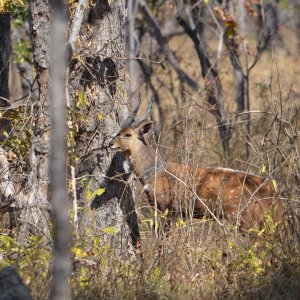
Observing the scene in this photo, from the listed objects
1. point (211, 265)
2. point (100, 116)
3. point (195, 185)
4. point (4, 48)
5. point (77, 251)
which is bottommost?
point (211, 265)

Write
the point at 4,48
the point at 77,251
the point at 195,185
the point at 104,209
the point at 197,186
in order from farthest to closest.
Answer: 1. the point at 4,48
2. the point at 197,186
3. the point at 195,185
4. the point at 104,209
5. the point at 77,251

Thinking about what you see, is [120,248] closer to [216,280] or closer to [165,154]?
[216,280]

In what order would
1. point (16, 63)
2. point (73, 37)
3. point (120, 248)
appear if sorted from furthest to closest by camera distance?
point (16, 63) < point (120, 248) < point (73, 37)

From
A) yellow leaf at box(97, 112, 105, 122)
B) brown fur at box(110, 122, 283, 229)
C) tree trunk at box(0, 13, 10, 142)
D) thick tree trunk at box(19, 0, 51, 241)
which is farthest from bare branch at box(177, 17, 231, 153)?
thick tree trunk at box(19, 0, 51, 241)

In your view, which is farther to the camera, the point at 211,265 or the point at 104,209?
the point at 104,209

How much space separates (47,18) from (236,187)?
115 inches

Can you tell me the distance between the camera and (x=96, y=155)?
704 centimetres

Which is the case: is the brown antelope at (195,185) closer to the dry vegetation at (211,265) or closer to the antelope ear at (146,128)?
the antelope ear at (146,128)

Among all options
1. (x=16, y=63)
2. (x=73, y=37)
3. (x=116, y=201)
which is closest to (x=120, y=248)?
(x=116, y=201)

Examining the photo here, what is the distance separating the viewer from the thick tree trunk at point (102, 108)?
22.5 ft

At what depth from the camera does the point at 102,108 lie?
6.98 meters

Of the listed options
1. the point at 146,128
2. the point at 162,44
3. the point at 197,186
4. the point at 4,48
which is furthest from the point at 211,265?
the point at 162,44

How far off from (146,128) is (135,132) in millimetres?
390

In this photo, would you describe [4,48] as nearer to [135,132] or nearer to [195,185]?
[135,132]
